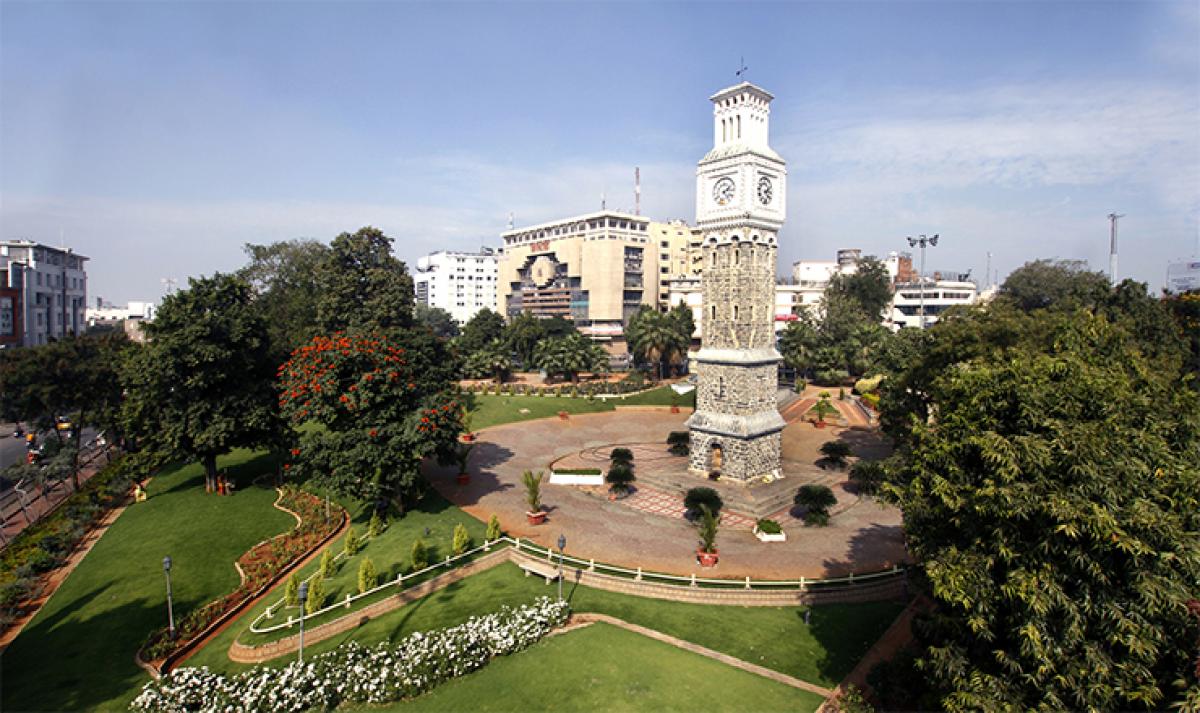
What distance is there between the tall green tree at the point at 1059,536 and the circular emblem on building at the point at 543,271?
92.9 m

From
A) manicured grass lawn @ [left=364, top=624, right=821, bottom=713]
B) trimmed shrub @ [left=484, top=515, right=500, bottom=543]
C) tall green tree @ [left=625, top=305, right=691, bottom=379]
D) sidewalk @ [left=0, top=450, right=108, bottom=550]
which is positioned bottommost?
manicured grass lawn @ [left=364, top=624, right=821, bottom=713]

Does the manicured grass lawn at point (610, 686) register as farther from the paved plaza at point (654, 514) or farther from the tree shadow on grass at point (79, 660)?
the tree shadow on grass at point (79, 660)

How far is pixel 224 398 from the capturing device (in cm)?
3027

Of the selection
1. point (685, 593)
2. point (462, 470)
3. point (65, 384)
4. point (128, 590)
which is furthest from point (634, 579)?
point (65, 384)

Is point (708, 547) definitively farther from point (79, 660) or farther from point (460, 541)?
point (79, 660)

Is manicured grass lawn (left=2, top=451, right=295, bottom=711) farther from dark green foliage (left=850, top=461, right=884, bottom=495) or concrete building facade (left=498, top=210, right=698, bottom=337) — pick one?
concrete building facade (left=498, top=210, right=698, bottom=337)

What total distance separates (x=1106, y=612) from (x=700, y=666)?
368 inches

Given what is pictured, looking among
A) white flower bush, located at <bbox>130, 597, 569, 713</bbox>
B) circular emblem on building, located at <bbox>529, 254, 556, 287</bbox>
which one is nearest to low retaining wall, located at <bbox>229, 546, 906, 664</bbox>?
white flower bush, located at <bbox>130, 597, 569, 713</bbox>

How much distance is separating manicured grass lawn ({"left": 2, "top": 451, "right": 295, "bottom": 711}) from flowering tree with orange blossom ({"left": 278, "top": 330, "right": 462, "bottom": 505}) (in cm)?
438

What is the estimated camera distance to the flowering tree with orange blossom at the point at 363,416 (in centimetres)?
2597

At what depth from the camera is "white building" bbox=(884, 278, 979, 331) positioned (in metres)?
95.4

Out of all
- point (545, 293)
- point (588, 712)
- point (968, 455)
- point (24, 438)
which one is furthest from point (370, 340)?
point (545, 293)

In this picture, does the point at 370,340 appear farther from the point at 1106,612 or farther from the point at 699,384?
the point at 1106,612

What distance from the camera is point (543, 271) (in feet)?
341
